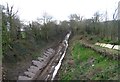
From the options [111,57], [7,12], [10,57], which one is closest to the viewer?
[111,57]

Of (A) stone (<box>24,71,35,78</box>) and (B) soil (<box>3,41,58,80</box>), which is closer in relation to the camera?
(B) soil (<box>3,41,58,80</box>)

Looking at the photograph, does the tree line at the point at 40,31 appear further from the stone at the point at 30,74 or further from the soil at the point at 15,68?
the stone at the point at 30,74

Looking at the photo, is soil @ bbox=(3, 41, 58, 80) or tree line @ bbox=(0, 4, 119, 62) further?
tree line @ bbox=(0, 4, 119, 62)

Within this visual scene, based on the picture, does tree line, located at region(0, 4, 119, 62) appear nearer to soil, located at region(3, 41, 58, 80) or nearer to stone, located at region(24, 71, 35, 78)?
soil, located at region(3, 41, 58, 80)

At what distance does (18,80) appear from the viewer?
22.3m

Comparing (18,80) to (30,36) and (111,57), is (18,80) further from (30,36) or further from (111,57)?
(30,36)

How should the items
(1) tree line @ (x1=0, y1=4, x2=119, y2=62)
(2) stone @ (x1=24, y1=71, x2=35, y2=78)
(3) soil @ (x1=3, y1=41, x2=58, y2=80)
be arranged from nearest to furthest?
1. (3) soil @ (x1=3, y1=41, x2=58, y2=80)
2. (2) stone @ (x1=24, y1=71, x2=35, y2=78)
3. (1) tree line @ (x1=0, y1=4, x2=119, y2=62)

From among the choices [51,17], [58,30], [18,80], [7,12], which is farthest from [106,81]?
[51,17]

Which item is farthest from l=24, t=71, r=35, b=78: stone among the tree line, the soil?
the tree line

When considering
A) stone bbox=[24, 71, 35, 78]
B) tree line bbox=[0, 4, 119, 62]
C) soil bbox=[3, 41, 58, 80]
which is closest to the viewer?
soil bbox=[3, 41, 58, 80]

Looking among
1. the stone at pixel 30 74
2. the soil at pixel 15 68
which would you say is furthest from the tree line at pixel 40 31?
the stone at pixel 30 74

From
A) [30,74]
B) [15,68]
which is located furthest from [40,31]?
[30,74]

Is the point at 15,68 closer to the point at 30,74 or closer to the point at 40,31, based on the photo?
the point at 30,74

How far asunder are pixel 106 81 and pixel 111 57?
17.2 ft
